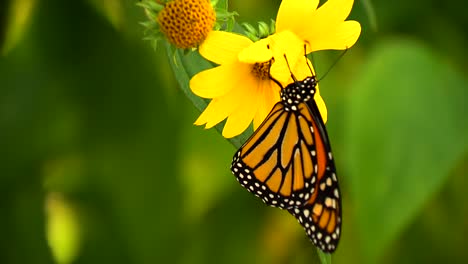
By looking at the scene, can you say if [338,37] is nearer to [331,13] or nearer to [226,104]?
[331,13]

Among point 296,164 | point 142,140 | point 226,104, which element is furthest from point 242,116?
point 142,140

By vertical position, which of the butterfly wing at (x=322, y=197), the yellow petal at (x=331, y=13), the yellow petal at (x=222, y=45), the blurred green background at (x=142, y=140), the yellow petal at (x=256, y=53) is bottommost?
the blurred green background at (x=142, y=140)

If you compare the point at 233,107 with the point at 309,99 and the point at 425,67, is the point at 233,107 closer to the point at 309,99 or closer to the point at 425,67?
the point at 309,99

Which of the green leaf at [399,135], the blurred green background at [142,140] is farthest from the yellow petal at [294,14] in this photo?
the green leaf at [399,135]

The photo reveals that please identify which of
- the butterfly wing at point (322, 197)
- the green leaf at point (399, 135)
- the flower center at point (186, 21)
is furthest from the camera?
the green leaf at point (399, 135)

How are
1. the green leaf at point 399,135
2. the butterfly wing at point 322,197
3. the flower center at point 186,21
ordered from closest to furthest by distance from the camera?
1. the flower center at point 186,21
2. the butterfly wing at point 322,197
3. the green leaf at point 399,135

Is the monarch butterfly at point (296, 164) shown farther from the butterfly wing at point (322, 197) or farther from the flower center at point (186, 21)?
the flower center at point (186, 21)
